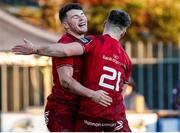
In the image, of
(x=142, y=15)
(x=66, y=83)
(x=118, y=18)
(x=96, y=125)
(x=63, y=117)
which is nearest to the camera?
(x=66, y=83)

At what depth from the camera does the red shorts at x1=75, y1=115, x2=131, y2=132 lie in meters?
7.98

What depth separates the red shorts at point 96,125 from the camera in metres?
7.98

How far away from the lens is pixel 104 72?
25.8ft

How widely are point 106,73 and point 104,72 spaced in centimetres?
2

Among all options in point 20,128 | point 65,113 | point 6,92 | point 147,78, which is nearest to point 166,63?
point 147,78

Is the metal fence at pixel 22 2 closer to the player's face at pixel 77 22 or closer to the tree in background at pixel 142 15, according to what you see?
the tree in background at pixel 142 15

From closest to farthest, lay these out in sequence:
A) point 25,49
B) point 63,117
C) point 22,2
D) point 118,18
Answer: point 25,49 → point 118,18 → point 63,117 → point 22,2

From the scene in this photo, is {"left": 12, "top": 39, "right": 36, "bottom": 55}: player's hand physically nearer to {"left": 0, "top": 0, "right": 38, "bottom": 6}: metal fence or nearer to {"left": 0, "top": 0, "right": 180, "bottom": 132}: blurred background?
{"left": 0, "top": 0, "right": 180, "bottom": 132}: blurred background

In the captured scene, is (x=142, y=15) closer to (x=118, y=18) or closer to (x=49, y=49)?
(x=118, y=18)

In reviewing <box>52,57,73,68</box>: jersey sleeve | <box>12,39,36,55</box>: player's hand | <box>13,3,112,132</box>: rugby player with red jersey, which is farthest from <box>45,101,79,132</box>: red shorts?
<box>12,39,36,55</box>: player's hand

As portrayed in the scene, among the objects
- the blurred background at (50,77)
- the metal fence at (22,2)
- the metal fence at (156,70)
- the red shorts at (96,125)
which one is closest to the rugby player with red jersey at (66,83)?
the red shorts at (96,125)

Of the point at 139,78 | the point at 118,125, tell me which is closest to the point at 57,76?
the point at 118,125

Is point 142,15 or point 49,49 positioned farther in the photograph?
point 142,15

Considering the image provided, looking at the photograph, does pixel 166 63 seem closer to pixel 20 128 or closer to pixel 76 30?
pixel 20 128
